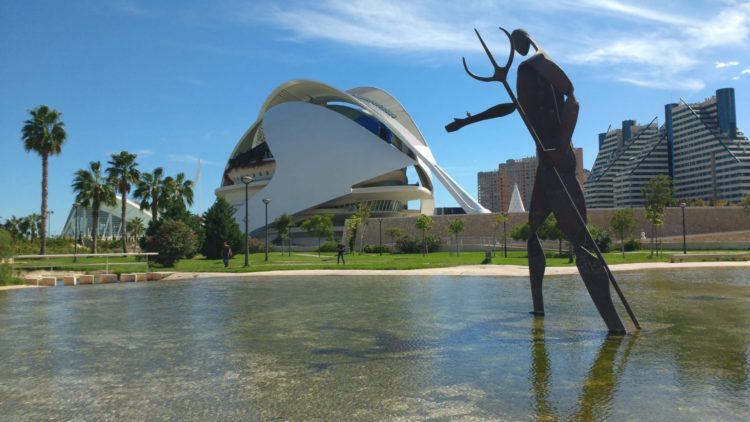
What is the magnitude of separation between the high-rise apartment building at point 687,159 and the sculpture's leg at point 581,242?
107331 millimetres

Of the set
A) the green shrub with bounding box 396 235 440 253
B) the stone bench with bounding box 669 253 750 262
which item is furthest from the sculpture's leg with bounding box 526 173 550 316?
the green shrub with bounding box 396 235 440 253

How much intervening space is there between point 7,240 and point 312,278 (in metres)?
11.9

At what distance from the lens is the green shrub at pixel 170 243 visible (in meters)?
27.6

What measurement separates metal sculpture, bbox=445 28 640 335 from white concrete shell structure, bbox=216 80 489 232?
47.1m

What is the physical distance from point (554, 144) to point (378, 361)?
4.48m

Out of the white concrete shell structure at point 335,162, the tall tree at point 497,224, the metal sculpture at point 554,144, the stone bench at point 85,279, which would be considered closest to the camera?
the metal sculpture at point 554,144

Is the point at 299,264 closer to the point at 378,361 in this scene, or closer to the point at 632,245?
the point at 378,361

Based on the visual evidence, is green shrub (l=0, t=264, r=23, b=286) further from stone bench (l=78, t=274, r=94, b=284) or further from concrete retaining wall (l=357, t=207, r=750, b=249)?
concrete retaining wall (l=357, t=207, r=750, b=249)

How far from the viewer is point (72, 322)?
9516mm

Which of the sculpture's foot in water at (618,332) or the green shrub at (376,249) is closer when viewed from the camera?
the sculpture's foot in water at (618,332)

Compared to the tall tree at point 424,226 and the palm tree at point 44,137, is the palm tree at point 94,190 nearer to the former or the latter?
the palm tree at point 44,137

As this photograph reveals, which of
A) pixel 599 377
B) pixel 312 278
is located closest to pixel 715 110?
pixel 312 278

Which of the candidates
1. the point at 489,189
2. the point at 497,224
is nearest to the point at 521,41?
the point at 497,224

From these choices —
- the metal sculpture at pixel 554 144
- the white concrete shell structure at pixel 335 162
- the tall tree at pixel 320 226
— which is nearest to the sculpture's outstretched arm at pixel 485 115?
the metal sculpture at pixel 554 144
